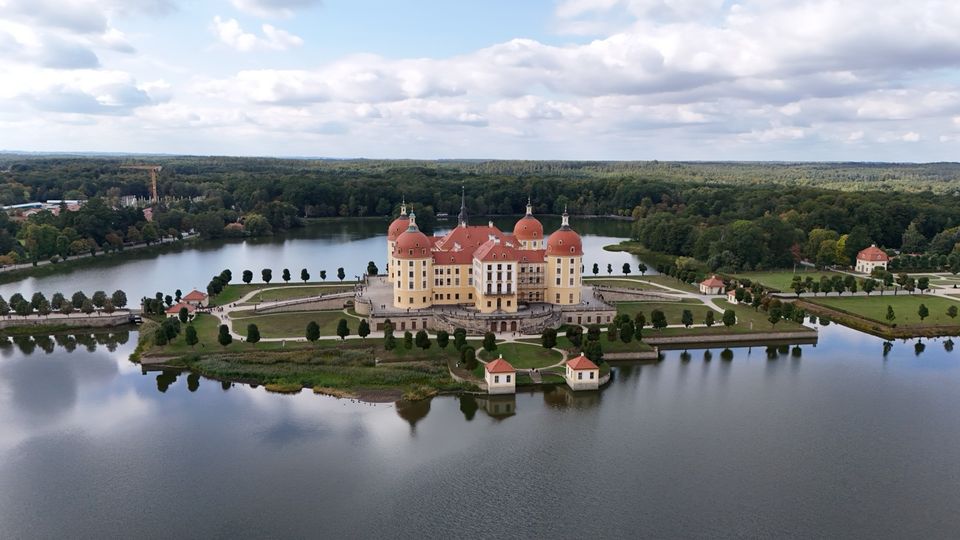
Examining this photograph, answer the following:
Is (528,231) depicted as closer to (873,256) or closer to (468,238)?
(468,238)

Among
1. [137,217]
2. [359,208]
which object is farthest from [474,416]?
[359,208]

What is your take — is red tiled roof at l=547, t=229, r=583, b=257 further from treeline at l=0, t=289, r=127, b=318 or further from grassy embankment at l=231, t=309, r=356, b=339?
treeline at l=0, t=289, r=127, b=318

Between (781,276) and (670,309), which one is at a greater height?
(781,276)

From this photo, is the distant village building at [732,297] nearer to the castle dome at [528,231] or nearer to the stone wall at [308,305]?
the castle dome at [528,231]

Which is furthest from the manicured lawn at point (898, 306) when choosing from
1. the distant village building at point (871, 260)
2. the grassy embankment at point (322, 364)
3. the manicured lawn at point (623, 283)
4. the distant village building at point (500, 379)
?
the grassy embankment at point (322, 364)

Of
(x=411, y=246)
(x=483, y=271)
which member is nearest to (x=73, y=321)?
(x=411, y=246)
